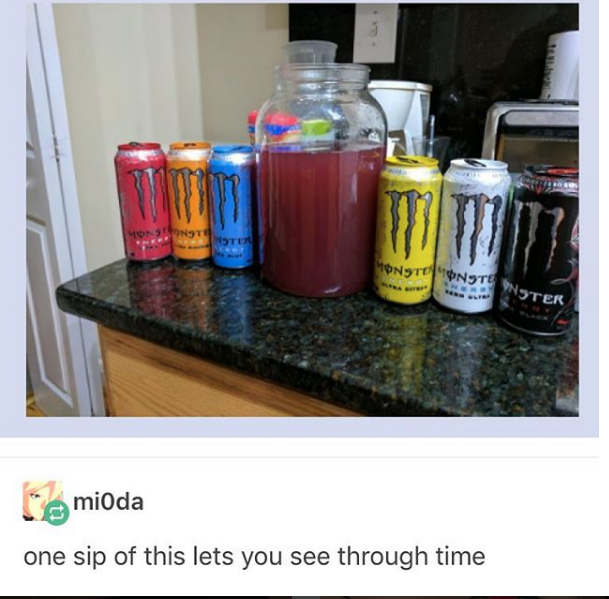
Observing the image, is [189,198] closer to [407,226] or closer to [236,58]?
[407,226]

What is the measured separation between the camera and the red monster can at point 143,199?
66cm

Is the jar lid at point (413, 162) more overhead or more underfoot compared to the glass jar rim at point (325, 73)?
more underfoot

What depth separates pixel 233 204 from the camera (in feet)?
2.16

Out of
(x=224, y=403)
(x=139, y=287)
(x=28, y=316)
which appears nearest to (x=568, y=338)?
(x=224, y=403)

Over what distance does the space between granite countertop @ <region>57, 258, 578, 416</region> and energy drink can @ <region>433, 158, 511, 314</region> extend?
0.11 ft

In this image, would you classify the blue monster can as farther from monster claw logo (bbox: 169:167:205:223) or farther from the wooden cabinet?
the wooden cabinet

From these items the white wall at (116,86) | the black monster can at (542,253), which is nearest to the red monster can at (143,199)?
the black monster can at (542,253)

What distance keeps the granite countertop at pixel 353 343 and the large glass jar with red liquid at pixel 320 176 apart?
1.8 inches

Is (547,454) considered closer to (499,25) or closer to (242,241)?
(242,241)

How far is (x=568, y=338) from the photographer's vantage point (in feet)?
1.73

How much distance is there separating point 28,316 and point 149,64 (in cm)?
81

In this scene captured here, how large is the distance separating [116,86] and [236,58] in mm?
360

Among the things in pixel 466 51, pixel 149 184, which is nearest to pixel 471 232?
pixel 149 184

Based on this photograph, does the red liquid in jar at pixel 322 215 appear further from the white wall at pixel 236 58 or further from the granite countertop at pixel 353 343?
the white wall at pixel 236 58
